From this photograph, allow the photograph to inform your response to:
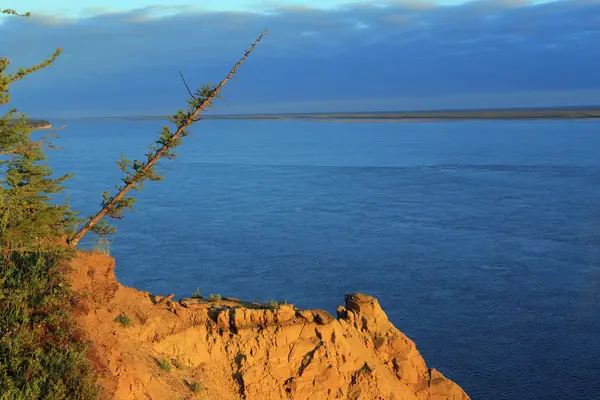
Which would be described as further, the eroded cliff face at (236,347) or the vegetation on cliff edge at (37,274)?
the eroded cliff face at (236,347)

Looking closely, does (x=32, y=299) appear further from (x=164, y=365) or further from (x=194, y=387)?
(x=194, y=387)

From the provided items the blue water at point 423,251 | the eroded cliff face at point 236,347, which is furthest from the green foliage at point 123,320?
the blue water at point 423,251

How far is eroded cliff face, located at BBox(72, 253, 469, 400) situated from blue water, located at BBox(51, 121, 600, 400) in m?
11.6

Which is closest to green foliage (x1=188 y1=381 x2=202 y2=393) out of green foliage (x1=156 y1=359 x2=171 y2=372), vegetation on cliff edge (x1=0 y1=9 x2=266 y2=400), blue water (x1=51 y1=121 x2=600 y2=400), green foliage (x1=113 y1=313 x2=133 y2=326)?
green foliage (x1=156 y1=359 x2=171 y2=372)

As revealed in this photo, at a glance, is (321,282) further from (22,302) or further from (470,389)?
(22,302)

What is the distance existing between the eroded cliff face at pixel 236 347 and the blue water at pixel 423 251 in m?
11.6

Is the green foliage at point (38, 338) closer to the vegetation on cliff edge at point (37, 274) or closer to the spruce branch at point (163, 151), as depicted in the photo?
the vegetation on cliff edge at point (37, 274)

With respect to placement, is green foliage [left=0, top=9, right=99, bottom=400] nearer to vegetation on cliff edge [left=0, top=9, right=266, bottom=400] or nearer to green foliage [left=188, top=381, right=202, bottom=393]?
vegetation on cliff edge [left=0, top=9, right=266, bottom=400]

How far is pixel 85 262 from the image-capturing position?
19734mm

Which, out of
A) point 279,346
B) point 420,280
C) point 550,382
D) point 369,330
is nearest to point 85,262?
point 279,346

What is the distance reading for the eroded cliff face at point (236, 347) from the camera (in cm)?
1842

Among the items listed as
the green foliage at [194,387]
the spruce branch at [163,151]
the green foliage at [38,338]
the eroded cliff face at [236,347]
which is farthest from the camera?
the spruce branch at [163,151]

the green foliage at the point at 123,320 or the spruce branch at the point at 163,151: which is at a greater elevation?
the spruce branch at the point at 163,151

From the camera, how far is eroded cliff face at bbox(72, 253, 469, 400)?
60.4ft
